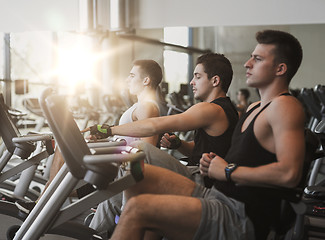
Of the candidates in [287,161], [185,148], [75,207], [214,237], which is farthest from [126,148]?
[185,148]

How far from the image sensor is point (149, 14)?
602cm

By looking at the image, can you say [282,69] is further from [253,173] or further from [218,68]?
[218,68]

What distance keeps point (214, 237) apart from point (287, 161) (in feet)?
1.21

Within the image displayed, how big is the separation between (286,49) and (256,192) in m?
0.54

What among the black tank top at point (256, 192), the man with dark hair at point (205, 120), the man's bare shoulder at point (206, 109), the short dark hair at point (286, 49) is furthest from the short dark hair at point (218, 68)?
the black tank top at point (256, 192)

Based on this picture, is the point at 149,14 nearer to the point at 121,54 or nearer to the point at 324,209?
the point at 121,54

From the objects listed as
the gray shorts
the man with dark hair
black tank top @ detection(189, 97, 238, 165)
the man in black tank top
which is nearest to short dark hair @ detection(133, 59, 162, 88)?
the man with dark hair

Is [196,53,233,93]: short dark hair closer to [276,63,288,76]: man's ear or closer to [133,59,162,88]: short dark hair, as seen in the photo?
[133,59,162,88]: short dark hair

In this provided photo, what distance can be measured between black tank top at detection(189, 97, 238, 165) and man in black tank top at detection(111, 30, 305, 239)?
0.44 m

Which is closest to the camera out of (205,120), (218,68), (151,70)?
(205,120)

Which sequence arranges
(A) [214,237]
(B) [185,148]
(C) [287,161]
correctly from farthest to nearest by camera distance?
(B) [185,148]
(A) [214,237]
(C) [287,161]

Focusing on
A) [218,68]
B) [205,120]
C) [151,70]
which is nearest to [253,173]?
[205,120]

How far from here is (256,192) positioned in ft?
4.57

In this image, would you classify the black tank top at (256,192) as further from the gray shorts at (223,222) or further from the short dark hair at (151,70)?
the short dark hair at (151,70)
